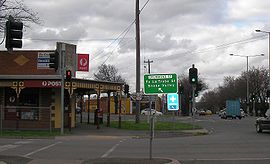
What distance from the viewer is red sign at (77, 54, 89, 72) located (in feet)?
120

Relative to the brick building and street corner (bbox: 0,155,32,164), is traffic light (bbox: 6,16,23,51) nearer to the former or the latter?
street corner (bbox: 0,155,32,164)

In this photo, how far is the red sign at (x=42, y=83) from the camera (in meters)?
30.4

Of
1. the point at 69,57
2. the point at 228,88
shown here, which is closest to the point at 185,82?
the point at 228,88

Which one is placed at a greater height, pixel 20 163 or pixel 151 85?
pixel 151 85

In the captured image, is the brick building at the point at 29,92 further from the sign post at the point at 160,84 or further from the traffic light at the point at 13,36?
the sign post at the point at 160,84

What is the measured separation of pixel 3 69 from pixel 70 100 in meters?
4.94

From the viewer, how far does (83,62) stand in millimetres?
36531

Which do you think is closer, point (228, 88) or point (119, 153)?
point (119, 153)

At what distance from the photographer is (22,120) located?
105ft

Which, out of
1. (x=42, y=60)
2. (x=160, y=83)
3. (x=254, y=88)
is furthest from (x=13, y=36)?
(x=254, y=88)

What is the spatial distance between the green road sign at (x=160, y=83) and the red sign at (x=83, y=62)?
23068 mm

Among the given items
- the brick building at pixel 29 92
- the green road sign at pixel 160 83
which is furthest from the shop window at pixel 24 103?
the green road sign at pixel 160 83

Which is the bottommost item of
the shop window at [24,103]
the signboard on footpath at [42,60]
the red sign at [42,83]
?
the shop window at [24,103]

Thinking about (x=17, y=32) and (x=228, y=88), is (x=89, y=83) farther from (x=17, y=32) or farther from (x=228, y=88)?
(x=228, y=88)
